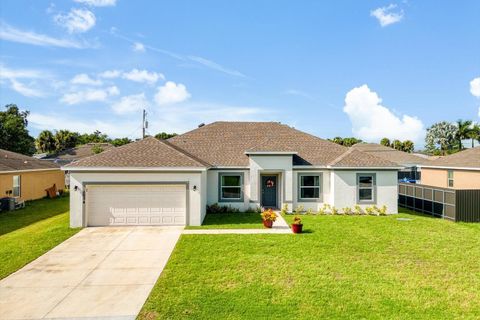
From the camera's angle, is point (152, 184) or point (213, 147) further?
point (213, 147)

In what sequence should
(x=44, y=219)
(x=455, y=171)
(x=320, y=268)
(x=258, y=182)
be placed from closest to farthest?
(x=320, y=268), (x=44, y=219), (x=258, y=182), (x=455, y=171)

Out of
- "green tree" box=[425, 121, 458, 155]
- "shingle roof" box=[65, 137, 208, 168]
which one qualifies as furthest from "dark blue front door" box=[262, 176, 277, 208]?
"green tree" box=[425, 121, 458, 155]

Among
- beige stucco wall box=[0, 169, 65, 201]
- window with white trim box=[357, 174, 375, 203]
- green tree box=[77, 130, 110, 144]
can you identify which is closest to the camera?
window with white trim box=[357, 174, 375, 203]

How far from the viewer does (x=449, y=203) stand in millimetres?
16438

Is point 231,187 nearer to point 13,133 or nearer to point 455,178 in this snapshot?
point 455,178

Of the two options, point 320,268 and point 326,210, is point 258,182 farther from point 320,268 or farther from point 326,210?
point 320,268

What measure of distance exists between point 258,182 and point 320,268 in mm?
9592

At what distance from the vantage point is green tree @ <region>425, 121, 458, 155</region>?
78.3 meters

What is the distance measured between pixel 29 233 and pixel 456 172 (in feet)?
92.9

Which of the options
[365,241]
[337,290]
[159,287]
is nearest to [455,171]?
[365,241]

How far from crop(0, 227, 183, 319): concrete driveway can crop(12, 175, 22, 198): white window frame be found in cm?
1414

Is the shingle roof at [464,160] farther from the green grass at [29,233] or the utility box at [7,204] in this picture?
the utility box at [7,204]

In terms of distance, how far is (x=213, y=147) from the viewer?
2053 cm

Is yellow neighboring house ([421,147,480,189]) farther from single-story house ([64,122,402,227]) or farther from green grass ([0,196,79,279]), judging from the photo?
green grass ([0,196,79,279])
